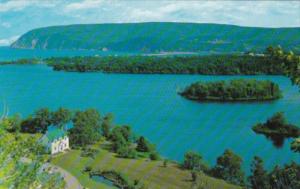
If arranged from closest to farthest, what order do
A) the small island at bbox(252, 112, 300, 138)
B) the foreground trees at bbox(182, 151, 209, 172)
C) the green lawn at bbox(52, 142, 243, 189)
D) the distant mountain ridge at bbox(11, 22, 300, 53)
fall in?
the green lawn at bbox(52, 142, 243, 189), the foreground trees at bbox(182, 151, 209, 172), the small island at bbox(252, 112, 300, 138), the distant mountain ridge at bbox(11, 22, 300, 53)

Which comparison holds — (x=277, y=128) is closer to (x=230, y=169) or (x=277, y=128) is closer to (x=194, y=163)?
(x=194, y=163)

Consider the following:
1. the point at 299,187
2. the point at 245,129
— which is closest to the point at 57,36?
the point at 245,129

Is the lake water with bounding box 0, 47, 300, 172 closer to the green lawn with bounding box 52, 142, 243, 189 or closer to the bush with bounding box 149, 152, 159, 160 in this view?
the bush with bounding box 149, 152, 159, 160

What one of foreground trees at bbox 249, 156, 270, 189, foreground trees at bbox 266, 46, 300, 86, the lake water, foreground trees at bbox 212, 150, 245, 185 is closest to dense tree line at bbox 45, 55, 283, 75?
the lake water

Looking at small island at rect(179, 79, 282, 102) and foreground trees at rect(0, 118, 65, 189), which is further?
small island at rect(179, 79, 282, 102)

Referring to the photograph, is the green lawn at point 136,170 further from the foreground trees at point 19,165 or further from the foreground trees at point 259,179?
the foreground trees at point 19,165

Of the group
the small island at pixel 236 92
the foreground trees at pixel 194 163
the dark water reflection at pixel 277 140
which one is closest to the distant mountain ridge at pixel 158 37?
the small island at pixel 236 92
